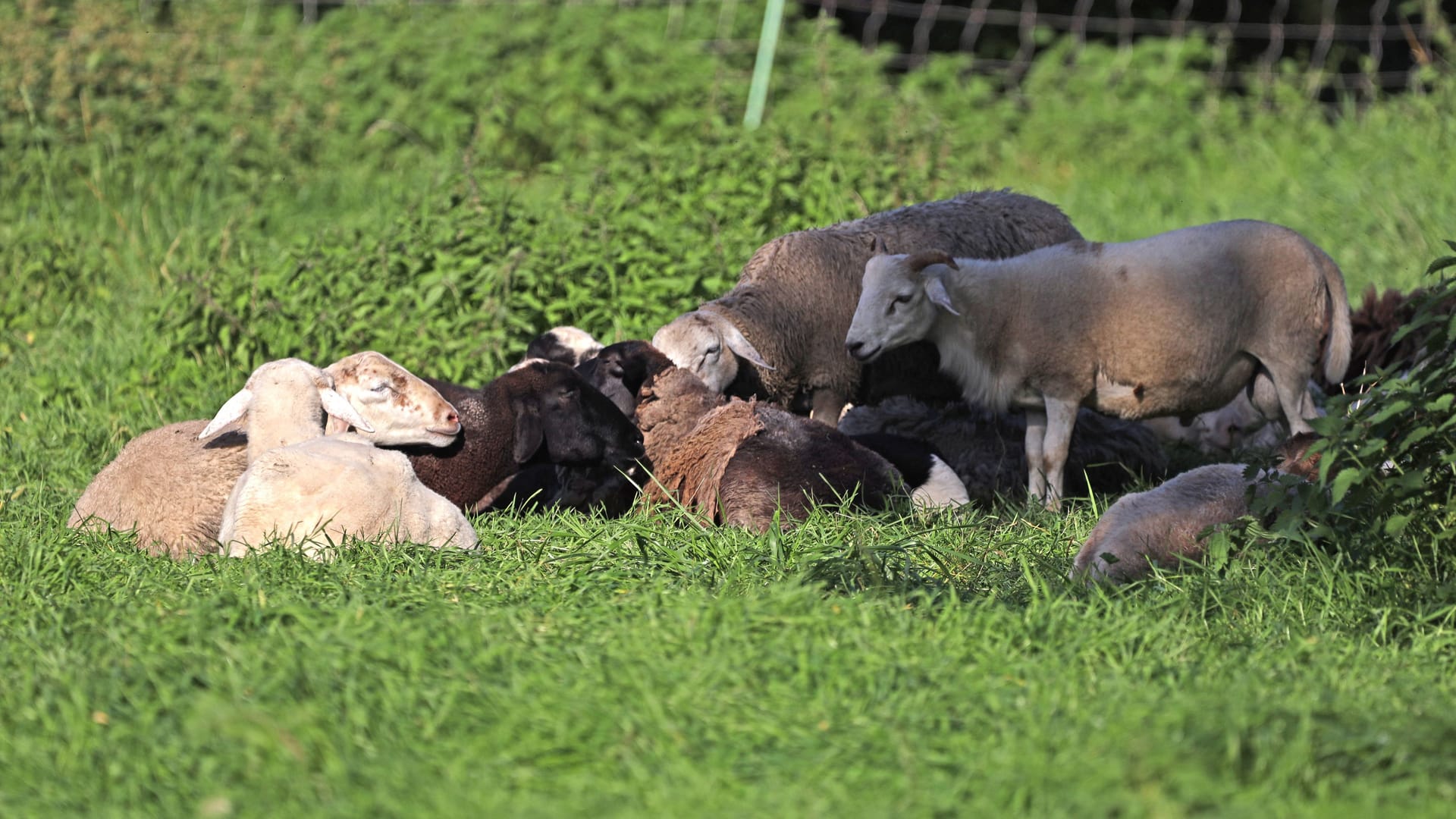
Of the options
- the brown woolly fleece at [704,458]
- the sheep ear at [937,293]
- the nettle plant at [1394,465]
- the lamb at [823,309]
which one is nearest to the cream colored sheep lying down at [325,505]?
the brown woolly fleece at [704,458]

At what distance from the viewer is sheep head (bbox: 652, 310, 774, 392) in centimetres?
607

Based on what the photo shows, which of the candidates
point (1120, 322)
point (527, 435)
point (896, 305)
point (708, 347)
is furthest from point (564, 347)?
point (1120, 322)

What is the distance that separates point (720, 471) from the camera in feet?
16.9

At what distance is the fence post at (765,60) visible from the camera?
36.9 ft

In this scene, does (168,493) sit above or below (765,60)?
below

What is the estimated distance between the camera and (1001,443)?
6238 mm

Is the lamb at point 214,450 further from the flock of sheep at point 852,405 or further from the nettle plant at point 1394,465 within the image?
the nettle plant at point 1394,465

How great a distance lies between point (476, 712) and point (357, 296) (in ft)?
12.6

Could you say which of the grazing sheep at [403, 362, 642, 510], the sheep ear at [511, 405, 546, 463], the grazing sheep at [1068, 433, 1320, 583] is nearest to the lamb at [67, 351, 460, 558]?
the grazing sheep at [403, 362, 642, 510]

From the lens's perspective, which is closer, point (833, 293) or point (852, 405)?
point (833, 293)

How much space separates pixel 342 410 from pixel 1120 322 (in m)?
2.87

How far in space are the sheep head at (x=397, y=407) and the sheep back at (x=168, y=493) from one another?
1.27ft

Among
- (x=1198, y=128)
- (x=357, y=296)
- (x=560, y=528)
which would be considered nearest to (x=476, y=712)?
(x=560, y=528)

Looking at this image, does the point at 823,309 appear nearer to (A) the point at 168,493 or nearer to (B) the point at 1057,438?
(B) the point at 1057,438
